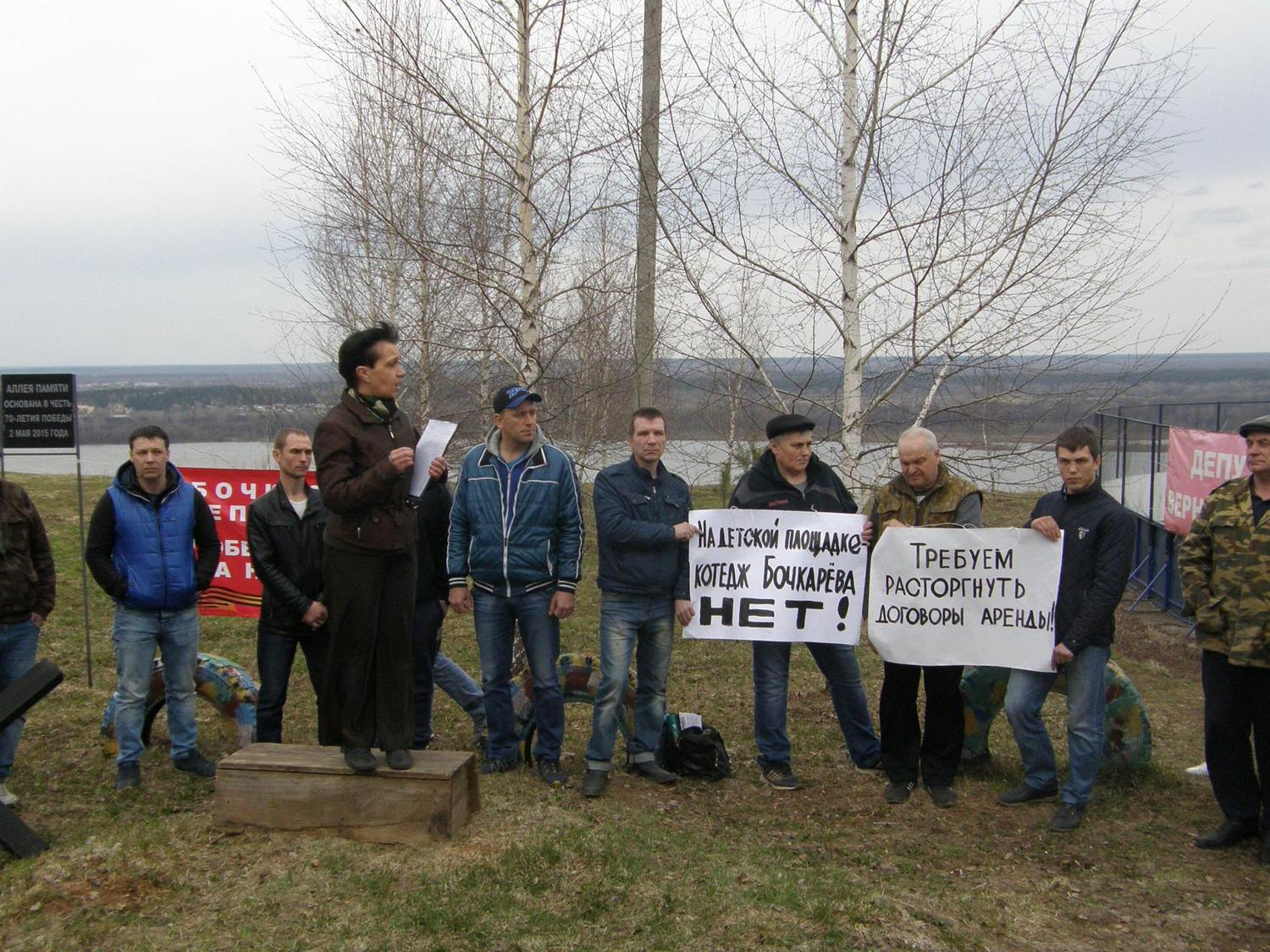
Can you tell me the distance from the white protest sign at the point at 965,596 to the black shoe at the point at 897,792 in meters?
0.76

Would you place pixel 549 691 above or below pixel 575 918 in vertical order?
above

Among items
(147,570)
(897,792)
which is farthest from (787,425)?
(147,570)

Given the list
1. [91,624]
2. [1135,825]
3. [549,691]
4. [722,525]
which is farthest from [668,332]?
[91,624]

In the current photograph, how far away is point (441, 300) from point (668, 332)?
5244 mm

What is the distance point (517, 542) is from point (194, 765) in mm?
2630

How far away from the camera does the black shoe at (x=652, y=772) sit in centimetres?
673

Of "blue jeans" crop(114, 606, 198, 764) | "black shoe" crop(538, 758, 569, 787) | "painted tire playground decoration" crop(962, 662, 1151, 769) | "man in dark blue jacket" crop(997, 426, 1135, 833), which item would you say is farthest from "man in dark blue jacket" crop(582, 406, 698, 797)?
"blue jeans" crop(114, 606, 198, 764)

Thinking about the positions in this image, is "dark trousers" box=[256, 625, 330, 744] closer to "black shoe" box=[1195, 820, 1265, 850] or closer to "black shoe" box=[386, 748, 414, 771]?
"black shoe" box=[386, 748, 414, 771]

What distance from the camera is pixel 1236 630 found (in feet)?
17.9

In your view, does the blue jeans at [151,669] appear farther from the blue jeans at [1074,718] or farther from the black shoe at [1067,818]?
the black shoe at [1067,818]

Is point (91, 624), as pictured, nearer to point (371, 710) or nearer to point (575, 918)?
point (371, 710)

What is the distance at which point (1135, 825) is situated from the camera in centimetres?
609

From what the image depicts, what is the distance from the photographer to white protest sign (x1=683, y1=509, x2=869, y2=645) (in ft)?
21.8

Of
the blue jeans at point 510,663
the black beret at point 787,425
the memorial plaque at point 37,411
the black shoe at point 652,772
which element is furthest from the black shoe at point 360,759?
the memorial plaque at point 37,411
